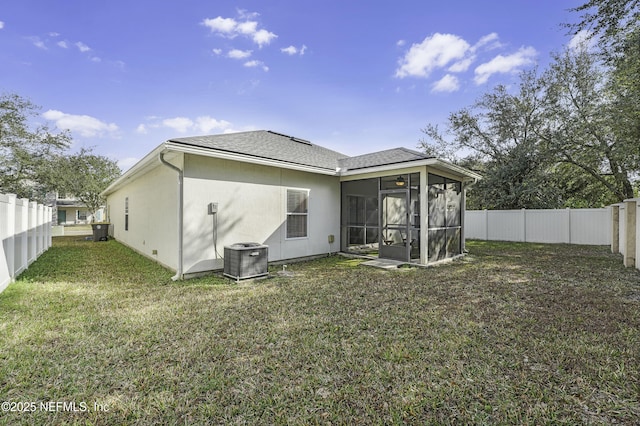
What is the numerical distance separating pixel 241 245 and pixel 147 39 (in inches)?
241

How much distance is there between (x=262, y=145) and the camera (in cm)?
816

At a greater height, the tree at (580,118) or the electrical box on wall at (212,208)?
the tree at (580,118)

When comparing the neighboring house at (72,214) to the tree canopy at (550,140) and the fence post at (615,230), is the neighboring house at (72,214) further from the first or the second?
the fence post at (615,230)

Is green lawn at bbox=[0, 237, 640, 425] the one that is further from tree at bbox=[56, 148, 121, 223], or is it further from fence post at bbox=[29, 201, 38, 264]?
tree at bbox=[56, 148, 121, 223]

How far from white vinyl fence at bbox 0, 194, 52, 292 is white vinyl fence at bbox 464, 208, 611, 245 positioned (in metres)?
16.7

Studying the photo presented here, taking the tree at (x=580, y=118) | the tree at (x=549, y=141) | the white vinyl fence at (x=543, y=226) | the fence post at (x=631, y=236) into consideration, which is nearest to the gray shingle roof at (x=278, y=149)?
the fence post at (x=631, y=236)

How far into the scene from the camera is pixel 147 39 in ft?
24.7

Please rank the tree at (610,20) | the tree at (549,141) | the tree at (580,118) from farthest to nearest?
1. the tree at (549,141)
2. the tree at (580,118)
3. the tree at (610,20)

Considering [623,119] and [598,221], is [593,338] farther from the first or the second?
[598,221]

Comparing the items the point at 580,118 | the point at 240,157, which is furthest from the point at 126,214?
the point at 580,118

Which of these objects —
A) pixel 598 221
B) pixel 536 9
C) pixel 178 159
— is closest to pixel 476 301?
pixel 178 159

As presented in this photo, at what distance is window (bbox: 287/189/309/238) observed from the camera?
8016mm

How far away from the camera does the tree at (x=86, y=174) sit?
18.1 meters

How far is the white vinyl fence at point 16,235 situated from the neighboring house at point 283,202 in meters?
2.56
